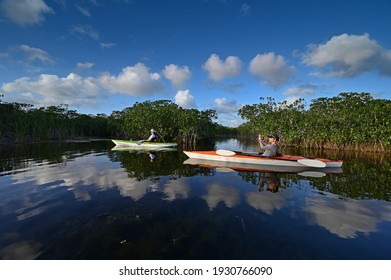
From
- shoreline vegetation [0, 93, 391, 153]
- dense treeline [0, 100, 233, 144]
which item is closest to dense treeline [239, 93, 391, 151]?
shoreline vegetation [0, 93, 391, 153]

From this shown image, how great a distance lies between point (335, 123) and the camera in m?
25.6

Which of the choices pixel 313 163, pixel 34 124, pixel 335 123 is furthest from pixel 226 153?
pixel 34 124

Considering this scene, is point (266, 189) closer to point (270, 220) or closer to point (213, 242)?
point (270, 220)

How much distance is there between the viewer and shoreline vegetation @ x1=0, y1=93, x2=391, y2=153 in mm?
22234

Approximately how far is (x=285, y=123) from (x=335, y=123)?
673 cm

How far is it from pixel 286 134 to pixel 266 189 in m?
25.9

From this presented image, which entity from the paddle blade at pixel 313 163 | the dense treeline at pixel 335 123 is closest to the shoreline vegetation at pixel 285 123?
the dense treeline at pixel 335 123

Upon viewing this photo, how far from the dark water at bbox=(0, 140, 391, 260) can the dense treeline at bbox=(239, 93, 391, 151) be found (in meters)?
18.1

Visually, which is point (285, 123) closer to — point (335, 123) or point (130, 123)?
point (335, 123)

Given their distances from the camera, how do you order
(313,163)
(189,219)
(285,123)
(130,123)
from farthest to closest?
1. (130,123)
2. (285,123)
3. (313,163)
4. (189,219)

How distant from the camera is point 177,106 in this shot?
123 feet

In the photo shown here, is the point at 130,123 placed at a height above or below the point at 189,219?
above

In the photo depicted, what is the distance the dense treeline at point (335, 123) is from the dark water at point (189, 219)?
59.5ft

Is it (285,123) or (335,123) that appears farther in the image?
(285,123)
